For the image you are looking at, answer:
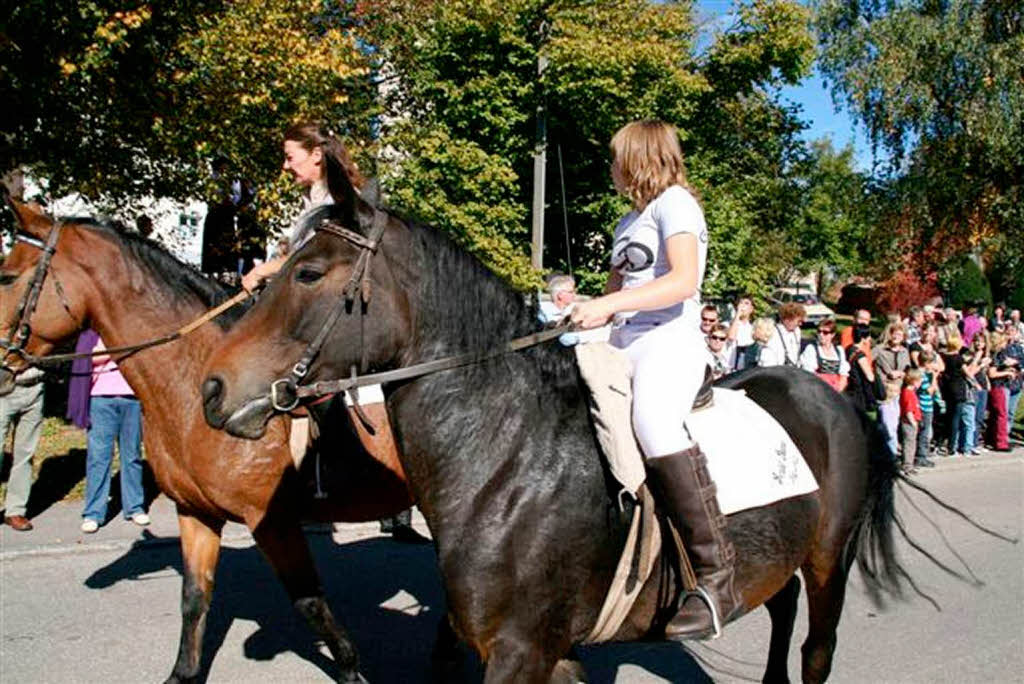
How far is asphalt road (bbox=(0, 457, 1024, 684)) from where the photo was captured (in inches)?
194

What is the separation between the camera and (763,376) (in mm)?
4230

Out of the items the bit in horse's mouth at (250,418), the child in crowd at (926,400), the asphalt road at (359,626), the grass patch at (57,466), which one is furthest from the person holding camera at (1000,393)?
the bit in horse's mouth at (250,418)

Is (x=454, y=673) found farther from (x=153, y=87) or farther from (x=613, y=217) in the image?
(x=613, y=217)

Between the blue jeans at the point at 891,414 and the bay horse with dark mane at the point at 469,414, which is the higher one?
the bay horse with dark mane at the point at 469,414

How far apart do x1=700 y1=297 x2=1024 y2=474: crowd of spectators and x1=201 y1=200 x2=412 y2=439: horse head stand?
7.22 m

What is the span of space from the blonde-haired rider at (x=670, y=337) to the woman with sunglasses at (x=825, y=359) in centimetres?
838

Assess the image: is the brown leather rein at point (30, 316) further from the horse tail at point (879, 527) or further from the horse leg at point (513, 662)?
the horse tail at point (879, 527)

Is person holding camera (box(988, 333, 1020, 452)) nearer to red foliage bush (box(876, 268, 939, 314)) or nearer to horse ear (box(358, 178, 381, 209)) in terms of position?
horse ear (box(358, 178, 381, 209))

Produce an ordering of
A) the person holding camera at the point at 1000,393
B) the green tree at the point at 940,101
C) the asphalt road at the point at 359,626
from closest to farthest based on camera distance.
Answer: the asphalt road at the point at 359,626, the person holding camera at the point at 1000,393, the green tree at the point at 940,101

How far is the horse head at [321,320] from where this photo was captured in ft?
8.50

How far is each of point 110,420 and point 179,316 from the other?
12.0 ft

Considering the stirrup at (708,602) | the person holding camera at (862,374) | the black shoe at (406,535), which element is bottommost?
the black shoe at (406,535)

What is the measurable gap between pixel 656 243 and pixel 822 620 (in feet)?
6.87

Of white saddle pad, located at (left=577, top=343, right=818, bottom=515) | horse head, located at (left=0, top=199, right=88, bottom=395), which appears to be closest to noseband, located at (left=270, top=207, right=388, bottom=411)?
white saddle pad, located at (left=577, top=343, right=818, bottom=515)
